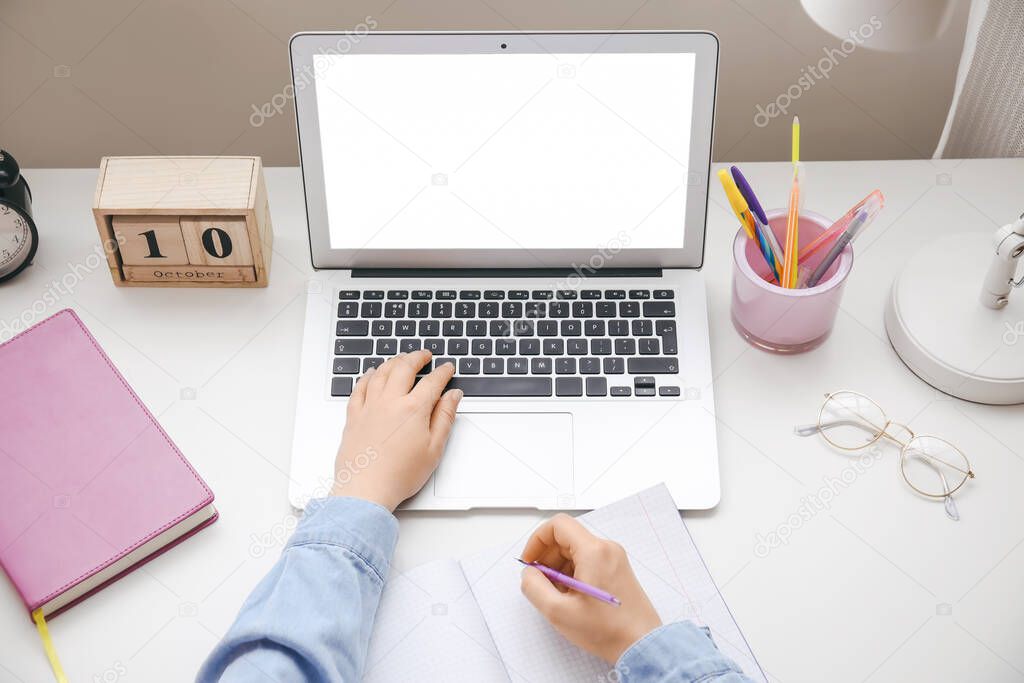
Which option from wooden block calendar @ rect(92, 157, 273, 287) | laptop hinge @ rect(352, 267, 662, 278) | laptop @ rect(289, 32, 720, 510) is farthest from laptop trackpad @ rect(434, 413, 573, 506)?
wooden block calendar @ rect(92, 157, 273, 287)

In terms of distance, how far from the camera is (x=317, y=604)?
804 millimetres

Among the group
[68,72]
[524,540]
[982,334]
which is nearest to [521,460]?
[524,540]

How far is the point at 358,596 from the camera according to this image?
0.82 m

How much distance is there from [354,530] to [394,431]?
0.10 meters

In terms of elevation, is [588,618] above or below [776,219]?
below

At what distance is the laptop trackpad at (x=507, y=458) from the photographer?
36.1 inches

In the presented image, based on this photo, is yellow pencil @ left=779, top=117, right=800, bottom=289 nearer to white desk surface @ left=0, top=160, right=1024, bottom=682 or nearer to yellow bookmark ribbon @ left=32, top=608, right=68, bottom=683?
white desk surface @ left=0, top=160, right=1024, bottom=682

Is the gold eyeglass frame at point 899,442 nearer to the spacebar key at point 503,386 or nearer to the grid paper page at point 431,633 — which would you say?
the spacebar key at point 503,386

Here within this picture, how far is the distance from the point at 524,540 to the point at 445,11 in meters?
0.63

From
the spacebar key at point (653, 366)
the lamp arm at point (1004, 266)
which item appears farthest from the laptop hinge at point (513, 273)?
the lamp arm at point (1004, 266)

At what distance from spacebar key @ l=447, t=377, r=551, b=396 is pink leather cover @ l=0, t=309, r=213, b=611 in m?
0.25

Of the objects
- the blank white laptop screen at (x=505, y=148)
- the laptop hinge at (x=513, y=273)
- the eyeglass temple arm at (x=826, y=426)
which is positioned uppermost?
the blank white laptop screen at (x=505, y=148)

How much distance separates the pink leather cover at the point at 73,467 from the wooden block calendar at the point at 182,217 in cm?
10

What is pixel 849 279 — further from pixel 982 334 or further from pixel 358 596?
pixel 358 596
